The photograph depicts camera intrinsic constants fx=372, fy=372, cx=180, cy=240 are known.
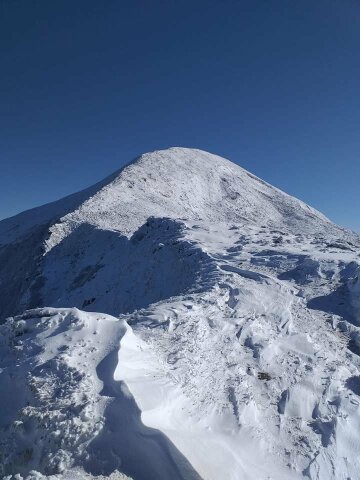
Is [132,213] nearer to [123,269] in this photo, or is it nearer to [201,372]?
[123,269]

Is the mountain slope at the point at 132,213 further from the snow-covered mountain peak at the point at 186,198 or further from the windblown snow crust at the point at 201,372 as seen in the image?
the windblown snow crust at the point at 201,372

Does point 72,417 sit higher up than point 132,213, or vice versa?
point 132,213

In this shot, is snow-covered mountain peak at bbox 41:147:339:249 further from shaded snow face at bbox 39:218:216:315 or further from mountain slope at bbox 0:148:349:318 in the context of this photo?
shaded snow face at bbox 39:218:216:315

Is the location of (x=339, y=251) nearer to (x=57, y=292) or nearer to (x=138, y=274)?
(x=138, y=274)

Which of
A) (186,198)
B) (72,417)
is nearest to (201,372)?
(72,417)

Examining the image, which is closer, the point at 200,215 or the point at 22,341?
the point at 22,341

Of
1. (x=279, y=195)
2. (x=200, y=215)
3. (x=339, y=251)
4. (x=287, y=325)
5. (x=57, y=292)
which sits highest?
(x=279, y=195)

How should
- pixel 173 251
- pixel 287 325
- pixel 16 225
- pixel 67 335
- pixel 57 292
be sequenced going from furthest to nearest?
pixel 16 225
pixel 57 292
pixel 173 251
pixel 287 325
pixel 67 335

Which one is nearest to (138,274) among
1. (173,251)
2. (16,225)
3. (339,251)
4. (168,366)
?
(173,251)
